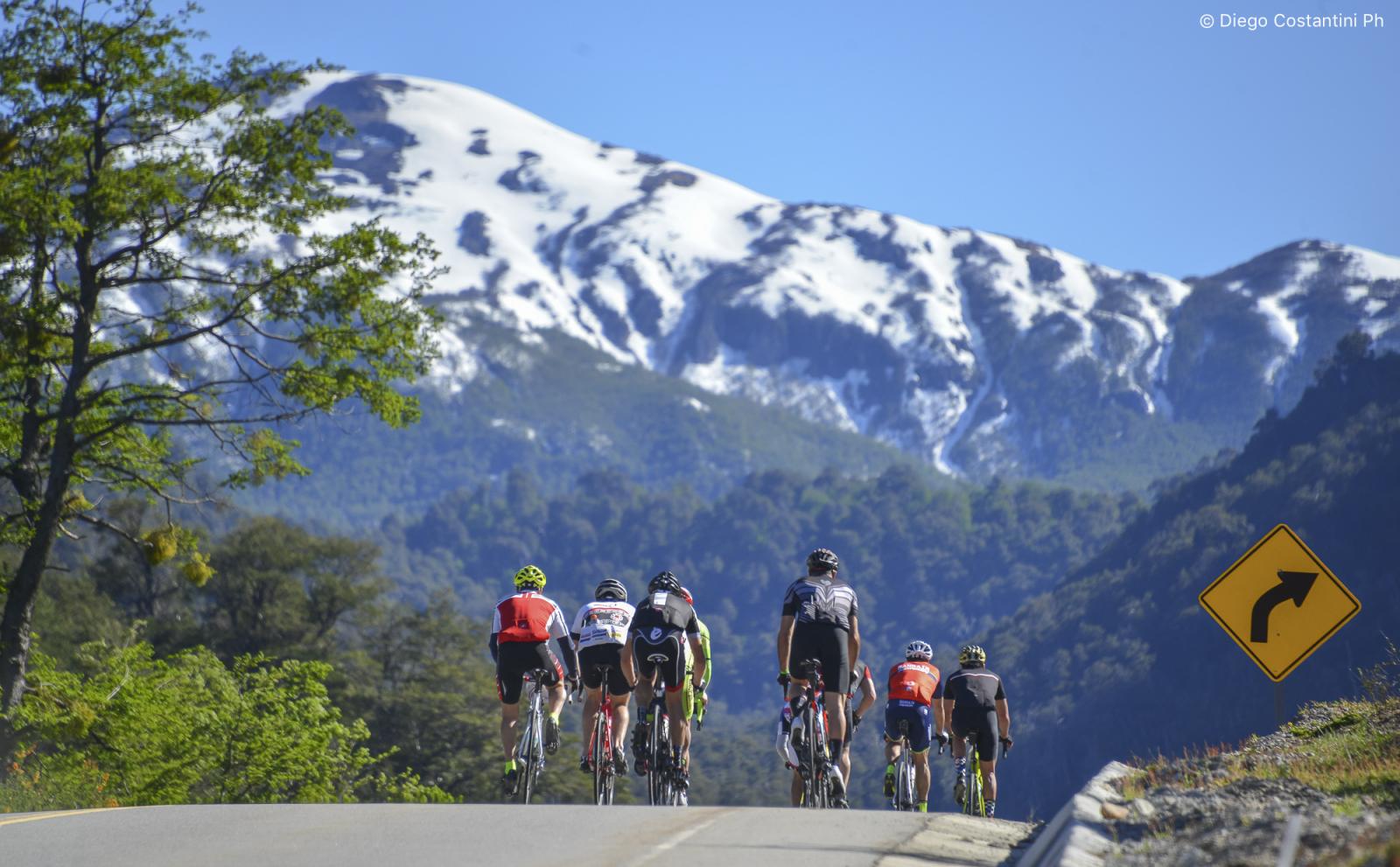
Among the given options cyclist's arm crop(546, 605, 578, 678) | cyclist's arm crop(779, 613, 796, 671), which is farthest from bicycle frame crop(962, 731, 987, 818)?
cyclist's arm crop(546, 605, 578, 678)

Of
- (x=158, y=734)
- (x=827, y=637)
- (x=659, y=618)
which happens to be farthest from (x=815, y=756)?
(x=158, y=734)

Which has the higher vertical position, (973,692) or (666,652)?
(666,652)

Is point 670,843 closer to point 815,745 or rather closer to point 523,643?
point 815,745

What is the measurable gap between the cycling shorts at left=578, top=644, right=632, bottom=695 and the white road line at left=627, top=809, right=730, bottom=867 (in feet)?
11.2

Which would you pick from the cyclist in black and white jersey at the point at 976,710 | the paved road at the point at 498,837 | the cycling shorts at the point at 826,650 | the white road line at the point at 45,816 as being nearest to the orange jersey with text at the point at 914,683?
the cyclist in black and white jersey at the point at 976,710

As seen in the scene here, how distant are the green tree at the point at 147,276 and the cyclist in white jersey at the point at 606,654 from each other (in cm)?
723

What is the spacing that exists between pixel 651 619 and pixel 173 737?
10.3 metres

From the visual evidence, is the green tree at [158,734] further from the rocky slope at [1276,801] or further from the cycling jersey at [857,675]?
the rocky slope at [1276,801]

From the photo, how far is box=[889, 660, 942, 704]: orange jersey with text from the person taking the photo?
1591cm

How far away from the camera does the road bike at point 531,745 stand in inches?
567

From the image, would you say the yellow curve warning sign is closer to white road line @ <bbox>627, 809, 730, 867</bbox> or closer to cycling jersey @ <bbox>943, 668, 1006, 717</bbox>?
cycling jersey @ <bbox>943, 668, 1006, 717</bbox>

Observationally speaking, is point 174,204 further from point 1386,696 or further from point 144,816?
point 1386,696

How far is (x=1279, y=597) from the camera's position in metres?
13.6

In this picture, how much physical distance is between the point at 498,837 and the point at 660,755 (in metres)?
4.30
